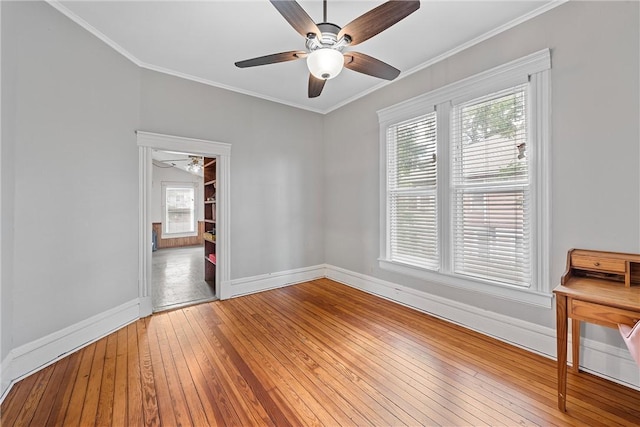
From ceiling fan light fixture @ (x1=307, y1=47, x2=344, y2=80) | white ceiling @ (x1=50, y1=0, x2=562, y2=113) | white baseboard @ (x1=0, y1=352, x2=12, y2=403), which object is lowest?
white baseboard @ (x1=0, y1=352, x2=12, y2=403)

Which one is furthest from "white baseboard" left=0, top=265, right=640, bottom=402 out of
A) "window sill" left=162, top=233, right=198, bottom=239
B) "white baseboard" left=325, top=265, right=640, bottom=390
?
"window sill" left=162, top=233, right=198, bottom=239

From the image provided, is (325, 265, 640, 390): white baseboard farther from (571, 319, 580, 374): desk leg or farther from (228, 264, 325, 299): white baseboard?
(228, 264, 325, 299): white baseboard

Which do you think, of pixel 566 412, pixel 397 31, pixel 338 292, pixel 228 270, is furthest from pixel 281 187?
pixel 566 412

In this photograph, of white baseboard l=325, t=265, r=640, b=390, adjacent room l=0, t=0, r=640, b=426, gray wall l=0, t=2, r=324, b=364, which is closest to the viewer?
adjacent room l=0, t=0, r=640, b=426

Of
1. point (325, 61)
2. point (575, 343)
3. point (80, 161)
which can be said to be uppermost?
point (325, 61)

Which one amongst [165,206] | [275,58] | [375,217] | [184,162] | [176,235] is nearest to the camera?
[275,58]

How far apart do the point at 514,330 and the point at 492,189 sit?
1.31 m

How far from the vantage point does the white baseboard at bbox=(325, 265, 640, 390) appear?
1872 mm

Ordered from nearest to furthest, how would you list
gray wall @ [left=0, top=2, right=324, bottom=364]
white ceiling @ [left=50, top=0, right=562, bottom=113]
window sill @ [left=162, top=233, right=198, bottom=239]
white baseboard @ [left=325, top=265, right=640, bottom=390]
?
white baseboard @ [left=325, top=265, right=640, bottom=390] < gray wall @ [left=0, top=2, right=324, bottom=364] < white ceiling @ [left=50, top=0, right=562, bottom=113] < window sill @ [left=162, top=233, right=198, bottom=239]

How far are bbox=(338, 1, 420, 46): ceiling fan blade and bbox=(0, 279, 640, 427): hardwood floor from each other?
245cm

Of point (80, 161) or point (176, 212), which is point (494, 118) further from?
point (176, 212)

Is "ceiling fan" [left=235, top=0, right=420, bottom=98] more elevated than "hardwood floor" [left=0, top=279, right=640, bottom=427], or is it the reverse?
"ceiling fan" [left=235, top=0, right=420, bottom=98]

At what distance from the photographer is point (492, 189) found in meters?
2.51

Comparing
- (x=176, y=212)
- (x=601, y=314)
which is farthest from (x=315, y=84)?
(x=176, y=212)
